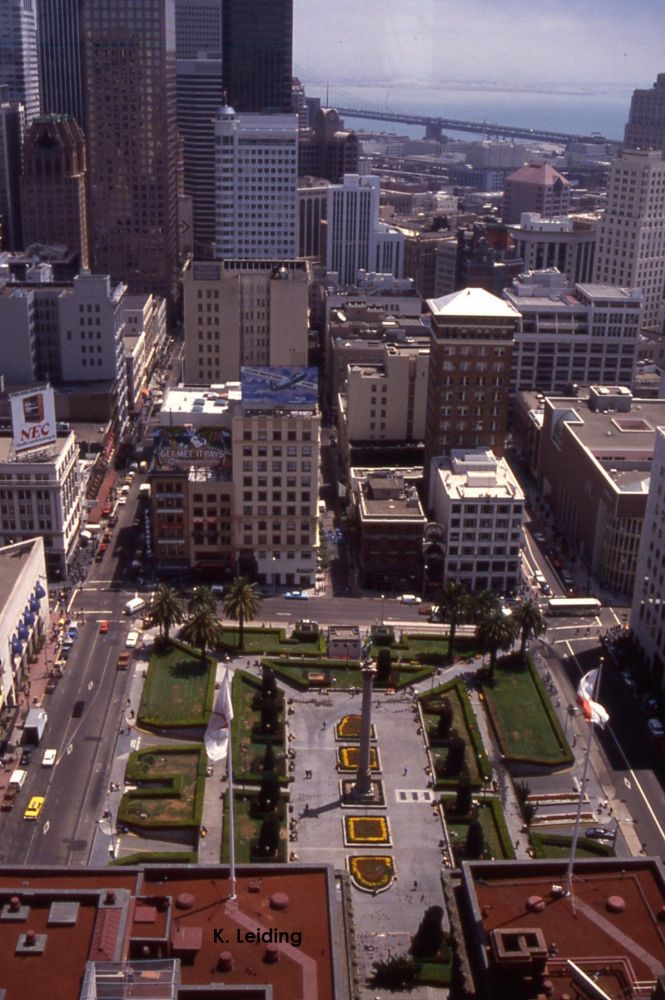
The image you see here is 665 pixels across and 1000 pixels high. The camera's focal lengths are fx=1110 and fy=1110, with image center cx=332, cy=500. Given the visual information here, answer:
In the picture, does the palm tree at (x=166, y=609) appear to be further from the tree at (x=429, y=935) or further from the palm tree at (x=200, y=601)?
the tree at (x=429, y=935)

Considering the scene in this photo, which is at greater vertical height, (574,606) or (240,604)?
(240,604)

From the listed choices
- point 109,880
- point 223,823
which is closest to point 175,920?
point 109,880

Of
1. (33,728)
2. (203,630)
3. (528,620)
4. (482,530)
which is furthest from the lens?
(482,530)

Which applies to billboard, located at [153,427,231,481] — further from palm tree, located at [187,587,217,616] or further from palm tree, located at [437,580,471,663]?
palm tree, located at [437,580,471,663]

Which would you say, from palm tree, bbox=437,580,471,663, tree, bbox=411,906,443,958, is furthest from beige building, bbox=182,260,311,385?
tree, bbox=411,906,443,958

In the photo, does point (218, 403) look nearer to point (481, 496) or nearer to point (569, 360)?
point (481, 496)

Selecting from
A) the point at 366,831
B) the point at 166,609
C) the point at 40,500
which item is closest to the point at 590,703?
the point at 366,831

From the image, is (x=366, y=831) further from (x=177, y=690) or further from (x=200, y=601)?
(x=200, y=601)

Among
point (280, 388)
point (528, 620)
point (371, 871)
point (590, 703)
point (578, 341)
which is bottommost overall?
point (371, 871)
